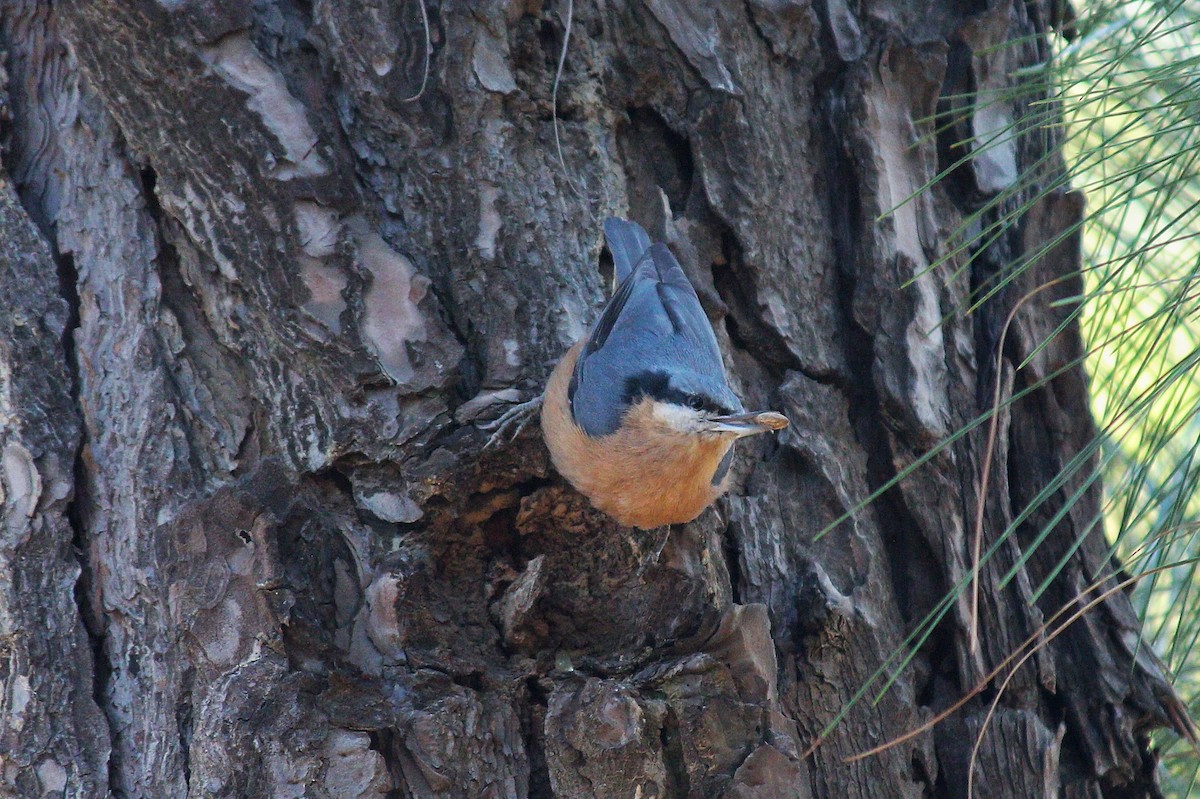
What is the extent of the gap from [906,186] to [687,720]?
3.60 feet

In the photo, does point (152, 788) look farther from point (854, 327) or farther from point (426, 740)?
point (854, 327)

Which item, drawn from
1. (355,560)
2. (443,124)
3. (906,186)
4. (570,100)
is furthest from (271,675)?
(906,186)

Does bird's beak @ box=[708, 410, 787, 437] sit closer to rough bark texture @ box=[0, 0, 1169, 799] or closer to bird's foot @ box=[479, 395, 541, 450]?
rough bark texture @ box=[0, 0, 1169, 799]

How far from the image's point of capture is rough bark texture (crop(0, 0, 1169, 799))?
1609 millimetres

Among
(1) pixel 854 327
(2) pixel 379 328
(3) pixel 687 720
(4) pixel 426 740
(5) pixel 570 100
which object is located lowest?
(4) pixel 426 740

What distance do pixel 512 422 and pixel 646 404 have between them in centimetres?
Answer: 44

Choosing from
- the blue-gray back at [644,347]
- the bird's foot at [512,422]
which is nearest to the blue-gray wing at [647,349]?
the blue-gray back at [644,347]

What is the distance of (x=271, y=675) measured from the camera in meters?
1.57

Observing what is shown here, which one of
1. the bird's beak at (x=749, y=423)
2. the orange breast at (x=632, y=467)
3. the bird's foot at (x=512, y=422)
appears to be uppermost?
the bird's beak at (x=749, y=423)

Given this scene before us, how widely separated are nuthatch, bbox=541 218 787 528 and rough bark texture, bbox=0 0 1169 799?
0.06m

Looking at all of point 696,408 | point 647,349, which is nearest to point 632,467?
point 696,408

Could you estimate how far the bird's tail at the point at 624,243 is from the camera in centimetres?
203

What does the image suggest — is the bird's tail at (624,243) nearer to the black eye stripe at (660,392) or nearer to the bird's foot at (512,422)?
the black eye stripe at (660,392)

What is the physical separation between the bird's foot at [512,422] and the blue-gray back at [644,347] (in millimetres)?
194
